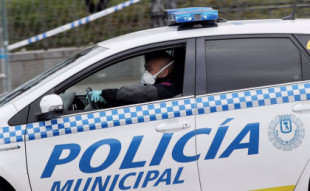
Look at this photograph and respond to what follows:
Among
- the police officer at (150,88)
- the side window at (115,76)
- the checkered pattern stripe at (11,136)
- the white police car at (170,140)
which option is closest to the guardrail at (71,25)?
the side window at (115,76)

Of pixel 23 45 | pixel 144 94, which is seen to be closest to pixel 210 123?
pixel 144 94

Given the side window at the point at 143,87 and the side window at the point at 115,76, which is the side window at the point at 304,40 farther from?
the side window at the point at 115,76

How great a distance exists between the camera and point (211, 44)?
175 inches

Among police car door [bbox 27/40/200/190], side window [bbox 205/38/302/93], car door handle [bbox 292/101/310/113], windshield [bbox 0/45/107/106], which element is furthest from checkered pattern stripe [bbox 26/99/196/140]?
car door handle [bbox 292/101/310/113]

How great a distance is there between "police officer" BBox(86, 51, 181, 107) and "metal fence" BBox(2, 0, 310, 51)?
4878 millimetres

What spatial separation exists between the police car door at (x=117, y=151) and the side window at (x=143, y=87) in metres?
0.19

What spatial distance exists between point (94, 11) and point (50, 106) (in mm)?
5745

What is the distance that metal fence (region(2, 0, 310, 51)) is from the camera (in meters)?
9.53

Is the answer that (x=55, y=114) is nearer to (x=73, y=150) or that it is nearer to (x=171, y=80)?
(x=73, y=150)

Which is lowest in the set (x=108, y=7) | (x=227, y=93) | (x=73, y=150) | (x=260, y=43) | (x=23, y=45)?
(x=73, y=150)

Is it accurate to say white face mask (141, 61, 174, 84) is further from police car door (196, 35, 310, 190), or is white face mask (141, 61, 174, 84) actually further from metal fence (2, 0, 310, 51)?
metal fence (2, 0, 310, 51)

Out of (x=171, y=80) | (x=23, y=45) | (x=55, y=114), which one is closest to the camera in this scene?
(x=55, y=114)

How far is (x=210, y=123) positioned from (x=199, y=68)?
0.41 meters

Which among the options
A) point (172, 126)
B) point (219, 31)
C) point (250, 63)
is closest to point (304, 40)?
point (250, 63)
